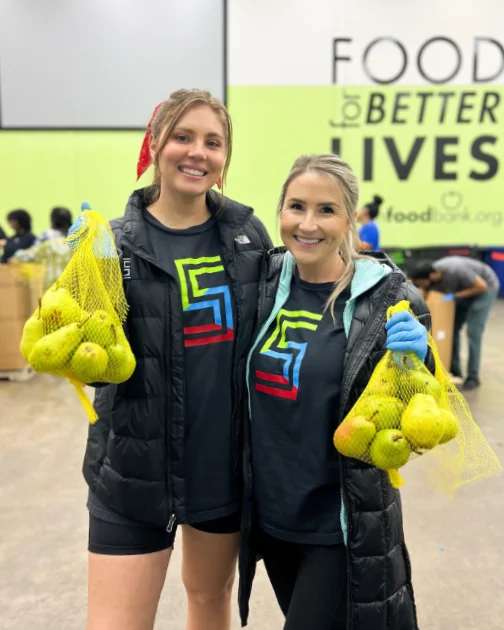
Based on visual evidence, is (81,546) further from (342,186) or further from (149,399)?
(342,186)

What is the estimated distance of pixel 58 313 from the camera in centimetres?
117

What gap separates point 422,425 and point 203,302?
20.6 inches

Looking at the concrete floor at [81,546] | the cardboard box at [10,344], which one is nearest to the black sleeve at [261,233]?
the concrete floor at [81,546]

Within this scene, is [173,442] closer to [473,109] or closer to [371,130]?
[371,130]

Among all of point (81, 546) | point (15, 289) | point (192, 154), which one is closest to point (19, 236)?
point (15, 289)

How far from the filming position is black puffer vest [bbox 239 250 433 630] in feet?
4.02

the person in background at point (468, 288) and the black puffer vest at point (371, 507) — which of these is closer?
the black puffer vest at point (371, 507)

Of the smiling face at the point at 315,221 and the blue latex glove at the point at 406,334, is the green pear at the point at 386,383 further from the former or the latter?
the smiling face at the point at 315,221

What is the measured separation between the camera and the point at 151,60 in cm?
697

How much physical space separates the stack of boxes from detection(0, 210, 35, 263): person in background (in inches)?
30.1

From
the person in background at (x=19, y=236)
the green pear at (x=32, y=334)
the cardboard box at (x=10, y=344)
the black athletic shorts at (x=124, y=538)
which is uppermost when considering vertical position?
the green pear at (x=32, y=334)

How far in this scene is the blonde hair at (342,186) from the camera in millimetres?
1318

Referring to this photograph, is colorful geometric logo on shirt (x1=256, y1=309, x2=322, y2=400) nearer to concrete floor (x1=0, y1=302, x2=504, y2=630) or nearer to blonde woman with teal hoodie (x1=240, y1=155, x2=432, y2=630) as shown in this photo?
blonde woman with teal hoodie (x1=240, y1=155, x2=432, y2=630)

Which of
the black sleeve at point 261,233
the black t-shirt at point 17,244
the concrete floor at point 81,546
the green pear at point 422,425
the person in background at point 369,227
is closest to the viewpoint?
the green pear at point 422,425
